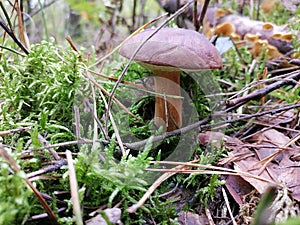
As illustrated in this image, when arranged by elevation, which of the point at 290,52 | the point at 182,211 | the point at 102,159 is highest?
the point at 290,52

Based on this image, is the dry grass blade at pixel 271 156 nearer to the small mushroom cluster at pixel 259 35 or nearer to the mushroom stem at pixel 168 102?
the mushroom stem at pixel 168 102

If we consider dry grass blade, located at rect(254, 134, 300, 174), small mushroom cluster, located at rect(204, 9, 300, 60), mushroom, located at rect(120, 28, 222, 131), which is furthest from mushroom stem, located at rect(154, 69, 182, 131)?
small mushroom cluster, located at rect(204, 9, 300, 60)

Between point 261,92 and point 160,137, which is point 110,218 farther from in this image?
point 261,92

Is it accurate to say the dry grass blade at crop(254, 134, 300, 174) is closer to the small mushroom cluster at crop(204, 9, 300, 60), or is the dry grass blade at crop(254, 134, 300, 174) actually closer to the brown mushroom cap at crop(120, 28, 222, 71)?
the brown mushroom cap at crop(120, 28, 222, 71)

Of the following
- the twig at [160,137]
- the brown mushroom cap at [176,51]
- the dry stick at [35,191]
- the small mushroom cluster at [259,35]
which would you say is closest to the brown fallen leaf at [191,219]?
the twig at [160,137]

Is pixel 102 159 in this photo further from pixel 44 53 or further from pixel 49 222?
pixel 44 53

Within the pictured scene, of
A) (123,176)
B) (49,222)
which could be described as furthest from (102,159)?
(49,222)

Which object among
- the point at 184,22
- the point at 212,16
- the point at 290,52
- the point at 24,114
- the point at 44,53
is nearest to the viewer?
the point at 24,114
